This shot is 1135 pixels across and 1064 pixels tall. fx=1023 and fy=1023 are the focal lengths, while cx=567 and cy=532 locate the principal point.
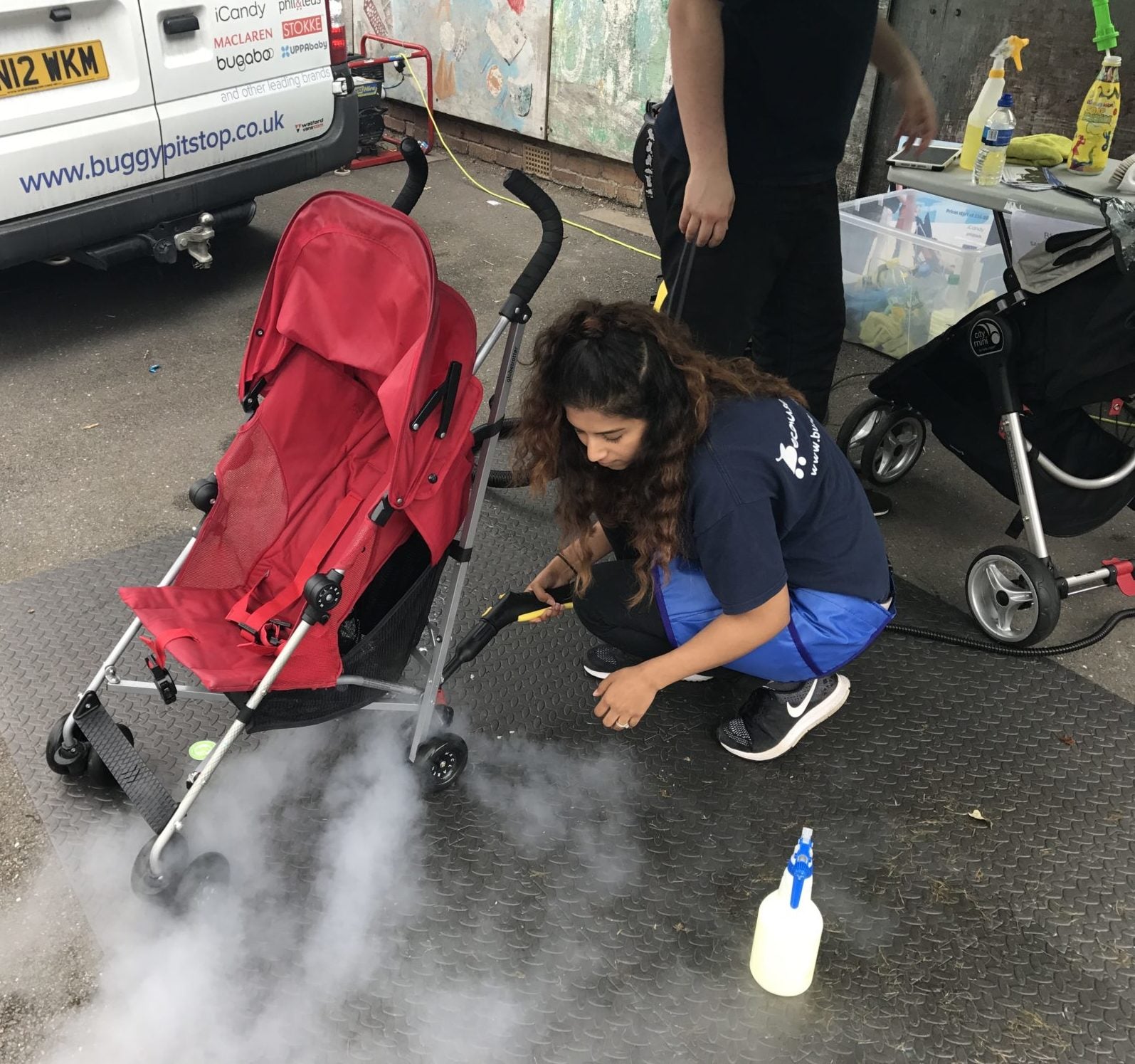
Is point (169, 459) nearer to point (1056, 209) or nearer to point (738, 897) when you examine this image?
point (738, 897)

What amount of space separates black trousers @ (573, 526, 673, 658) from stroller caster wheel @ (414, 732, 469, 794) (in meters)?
0.43

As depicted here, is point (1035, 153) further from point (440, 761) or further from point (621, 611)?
point (440, 761)

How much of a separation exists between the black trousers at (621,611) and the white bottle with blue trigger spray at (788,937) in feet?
2.00

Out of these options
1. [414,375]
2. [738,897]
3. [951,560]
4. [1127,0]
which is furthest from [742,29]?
[1127,0]

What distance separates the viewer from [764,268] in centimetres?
273

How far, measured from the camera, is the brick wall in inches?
244

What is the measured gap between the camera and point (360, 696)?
85.3 inches

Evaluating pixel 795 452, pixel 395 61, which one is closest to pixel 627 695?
pixel 795 452

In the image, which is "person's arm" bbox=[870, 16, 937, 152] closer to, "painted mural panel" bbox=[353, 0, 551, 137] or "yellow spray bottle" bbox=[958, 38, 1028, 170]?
"yellow spray bottle" bbox=[958, 38, 1028, 170]

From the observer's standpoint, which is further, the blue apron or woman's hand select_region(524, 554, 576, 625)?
woman's hand select_region(524, 554, 576, 625)

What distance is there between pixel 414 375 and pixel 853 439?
2.01m

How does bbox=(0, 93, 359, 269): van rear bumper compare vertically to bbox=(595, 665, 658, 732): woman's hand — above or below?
above

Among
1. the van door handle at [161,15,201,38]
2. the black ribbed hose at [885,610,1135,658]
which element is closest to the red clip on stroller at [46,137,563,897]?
the black ribbed hose at [885,610,1135,658]

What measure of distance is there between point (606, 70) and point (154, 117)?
2.77 metres
